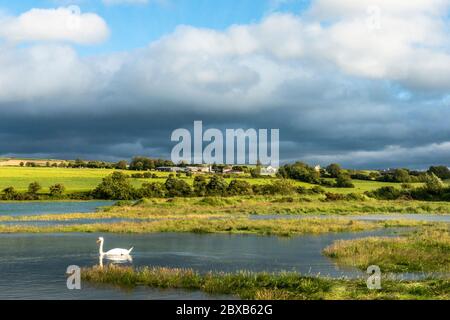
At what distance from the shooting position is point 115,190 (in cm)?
11931

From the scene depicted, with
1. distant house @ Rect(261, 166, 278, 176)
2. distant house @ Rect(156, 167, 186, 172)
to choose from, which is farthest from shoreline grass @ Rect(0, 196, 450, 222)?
distant house @ Rect(156, 167, 186, 172)

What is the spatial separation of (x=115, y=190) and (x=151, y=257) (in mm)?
89390

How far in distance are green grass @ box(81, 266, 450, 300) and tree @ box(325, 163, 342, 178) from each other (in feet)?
447

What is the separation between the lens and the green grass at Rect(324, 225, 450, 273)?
27.8 meters

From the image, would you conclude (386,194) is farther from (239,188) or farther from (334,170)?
(334,170)

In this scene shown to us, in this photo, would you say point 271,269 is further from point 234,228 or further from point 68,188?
point 68,188

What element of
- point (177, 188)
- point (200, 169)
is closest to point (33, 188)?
point (177, 188)

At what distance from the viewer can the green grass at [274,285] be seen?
64.3 feet

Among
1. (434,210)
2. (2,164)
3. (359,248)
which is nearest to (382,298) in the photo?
(359,248)

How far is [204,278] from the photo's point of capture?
22.9 meters

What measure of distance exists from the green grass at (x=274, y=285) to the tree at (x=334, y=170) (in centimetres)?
13610

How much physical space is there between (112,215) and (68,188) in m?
60.8

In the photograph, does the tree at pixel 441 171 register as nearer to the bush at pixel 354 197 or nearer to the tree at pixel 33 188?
the bush at pixel 354 197

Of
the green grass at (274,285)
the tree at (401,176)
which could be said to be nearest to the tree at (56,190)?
the tree at (401,176)
